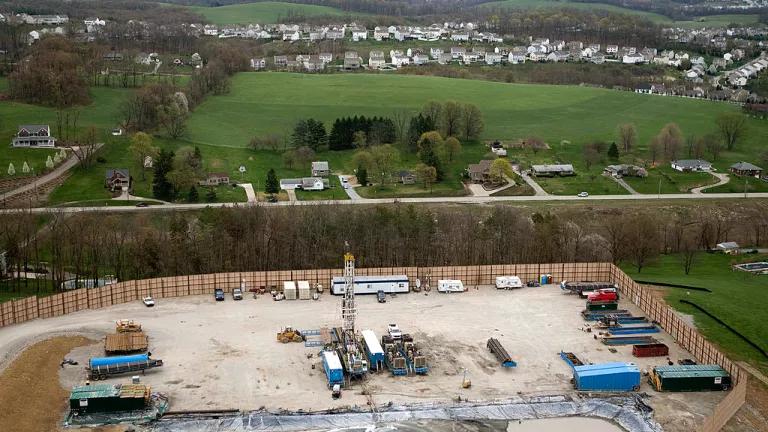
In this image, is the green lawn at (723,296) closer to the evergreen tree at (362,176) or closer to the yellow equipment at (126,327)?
the evergreen tree at (362,176)

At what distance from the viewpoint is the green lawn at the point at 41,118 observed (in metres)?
66.6

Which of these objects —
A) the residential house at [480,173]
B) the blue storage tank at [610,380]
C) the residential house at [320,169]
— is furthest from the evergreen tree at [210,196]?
the blue storage tank at [610,380]

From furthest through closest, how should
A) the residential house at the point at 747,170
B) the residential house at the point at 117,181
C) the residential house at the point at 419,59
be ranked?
the residential house at the point at 419,59
the residential house at the point at 747,170
the residential house at the point at 117,181

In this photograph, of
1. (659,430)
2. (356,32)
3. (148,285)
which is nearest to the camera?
(659,430)

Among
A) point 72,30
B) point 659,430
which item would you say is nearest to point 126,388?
point 659,430

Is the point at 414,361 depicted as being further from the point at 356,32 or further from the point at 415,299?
the point at 356,32

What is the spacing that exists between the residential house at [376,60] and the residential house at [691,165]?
2089 inches

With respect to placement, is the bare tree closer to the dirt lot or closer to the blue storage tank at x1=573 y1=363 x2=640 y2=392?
the dirt lot

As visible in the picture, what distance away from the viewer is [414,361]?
34.3m

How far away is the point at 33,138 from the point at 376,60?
192ft

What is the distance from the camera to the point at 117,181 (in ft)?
207

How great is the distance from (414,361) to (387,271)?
10.9 meters

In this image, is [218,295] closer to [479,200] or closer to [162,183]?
[162,183]

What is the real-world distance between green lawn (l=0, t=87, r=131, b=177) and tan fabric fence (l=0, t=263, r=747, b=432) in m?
27.6
